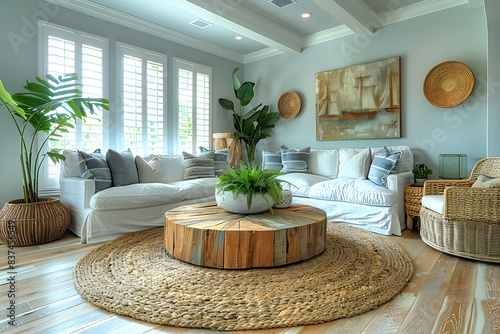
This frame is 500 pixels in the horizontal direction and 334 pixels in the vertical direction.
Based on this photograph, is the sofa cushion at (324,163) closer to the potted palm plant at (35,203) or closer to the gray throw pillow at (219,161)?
the gray throw pillow at (219,161)

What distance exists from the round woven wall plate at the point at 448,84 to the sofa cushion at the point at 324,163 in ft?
4.31

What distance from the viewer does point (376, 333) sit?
130 centimetres

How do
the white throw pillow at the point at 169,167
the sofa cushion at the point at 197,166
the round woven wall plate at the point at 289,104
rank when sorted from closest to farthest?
the white throw pillow at the point at 169,167 → the sofa cushion at the point at 197,166 → the round woven wall plate at the point at 289,104

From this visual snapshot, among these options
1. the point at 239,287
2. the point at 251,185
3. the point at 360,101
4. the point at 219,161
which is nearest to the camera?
the point at 239,287

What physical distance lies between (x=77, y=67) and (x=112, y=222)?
197 centimetres

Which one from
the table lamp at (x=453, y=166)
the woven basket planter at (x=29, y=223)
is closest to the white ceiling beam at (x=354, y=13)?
the table lamp at (x=453, y=166)

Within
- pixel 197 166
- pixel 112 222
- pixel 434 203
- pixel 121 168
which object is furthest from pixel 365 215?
pixel 121 168

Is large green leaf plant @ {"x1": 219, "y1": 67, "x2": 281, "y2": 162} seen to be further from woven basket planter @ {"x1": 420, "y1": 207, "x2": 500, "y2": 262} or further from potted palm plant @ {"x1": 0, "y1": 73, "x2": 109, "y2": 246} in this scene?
woven basket planter @ {"x1": 420, "y1": 207, "x2": 500, "y2": 262}

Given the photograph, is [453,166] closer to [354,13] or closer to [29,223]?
[354,13]

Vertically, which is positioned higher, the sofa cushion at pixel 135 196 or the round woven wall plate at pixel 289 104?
the round woven wall plate at pixel 289 104

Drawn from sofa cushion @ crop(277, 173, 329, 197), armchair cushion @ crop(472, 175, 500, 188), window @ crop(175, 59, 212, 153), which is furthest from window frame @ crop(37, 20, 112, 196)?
armchair cushion @ crop(472, 175, 500, 188)

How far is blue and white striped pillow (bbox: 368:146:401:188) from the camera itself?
3158mm

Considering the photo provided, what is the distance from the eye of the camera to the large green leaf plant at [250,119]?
15.8 ft

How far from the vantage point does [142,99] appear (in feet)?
13.4
